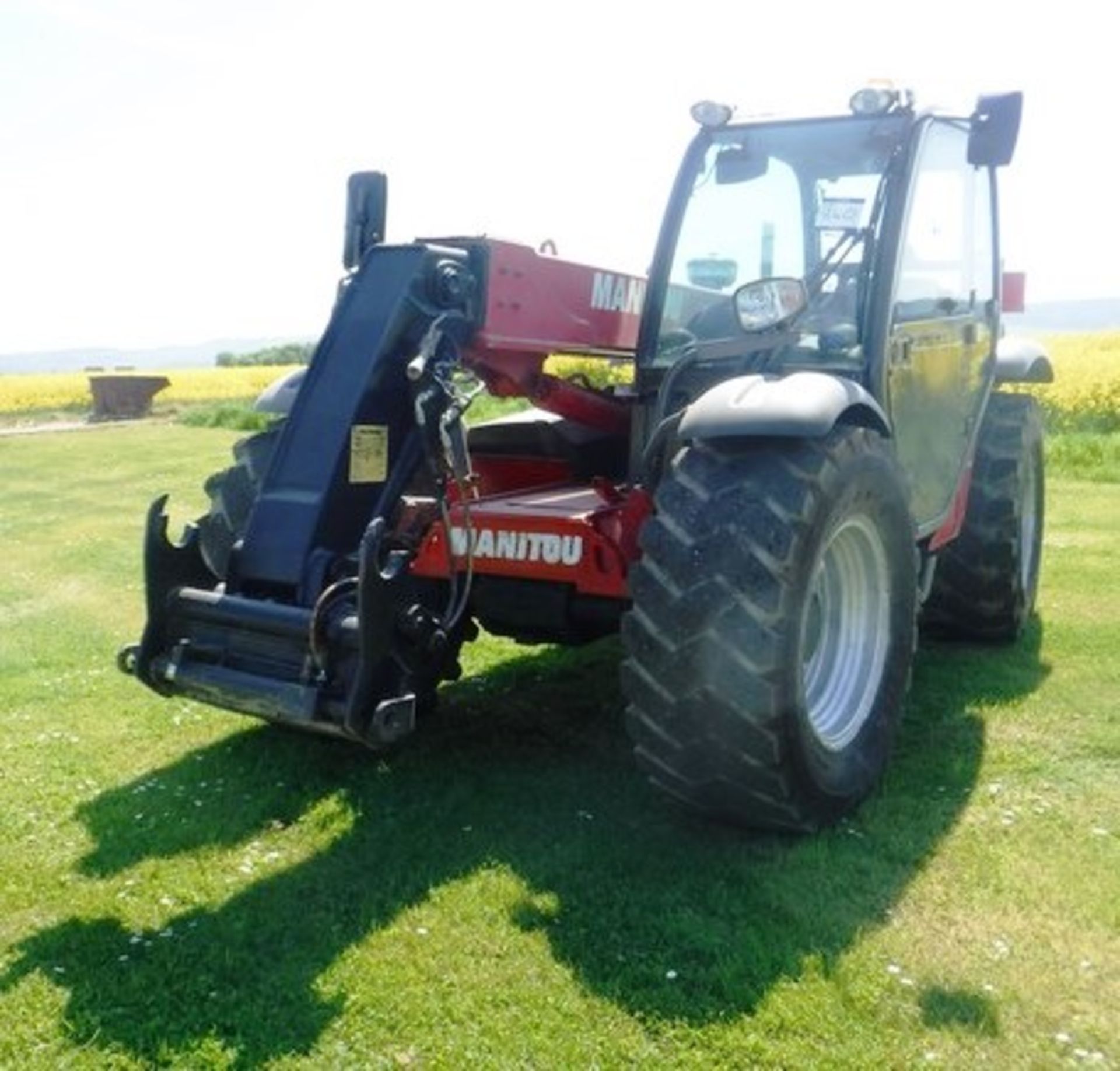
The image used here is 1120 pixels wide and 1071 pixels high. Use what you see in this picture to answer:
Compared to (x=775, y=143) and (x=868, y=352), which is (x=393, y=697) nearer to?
(x=868, y=352)

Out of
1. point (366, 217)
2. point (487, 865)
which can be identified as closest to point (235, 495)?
point (366, 217)

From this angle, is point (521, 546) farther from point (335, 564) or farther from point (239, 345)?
point (239, 345)

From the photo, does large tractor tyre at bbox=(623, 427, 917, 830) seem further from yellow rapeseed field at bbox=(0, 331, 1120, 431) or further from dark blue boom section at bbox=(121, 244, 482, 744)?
yellow rapeseed field at bbox=(0, 331, 1120, 431)

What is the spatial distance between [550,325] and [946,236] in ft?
5.54

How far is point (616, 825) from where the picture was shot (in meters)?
4.13

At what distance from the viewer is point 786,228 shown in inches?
197

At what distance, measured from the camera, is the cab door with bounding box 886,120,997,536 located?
475 cm

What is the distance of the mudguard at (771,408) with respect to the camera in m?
3.66

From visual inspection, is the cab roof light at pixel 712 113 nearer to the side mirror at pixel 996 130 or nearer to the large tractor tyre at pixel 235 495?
the side mirror at pixel 996 130

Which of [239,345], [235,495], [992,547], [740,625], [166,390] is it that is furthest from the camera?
[239,345]

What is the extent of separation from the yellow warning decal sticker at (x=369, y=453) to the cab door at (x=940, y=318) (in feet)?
5.86

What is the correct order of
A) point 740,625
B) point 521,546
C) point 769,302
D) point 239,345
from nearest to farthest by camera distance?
point 740,625
point 521,546
point 769,302
point 239,345

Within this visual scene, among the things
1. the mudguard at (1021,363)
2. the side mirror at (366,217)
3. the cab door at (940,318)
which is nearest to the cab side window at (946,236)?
the cab door at (940,318)

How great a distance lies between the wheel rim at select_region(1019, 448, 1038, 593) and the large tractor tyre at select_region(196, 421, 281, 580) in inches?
143
